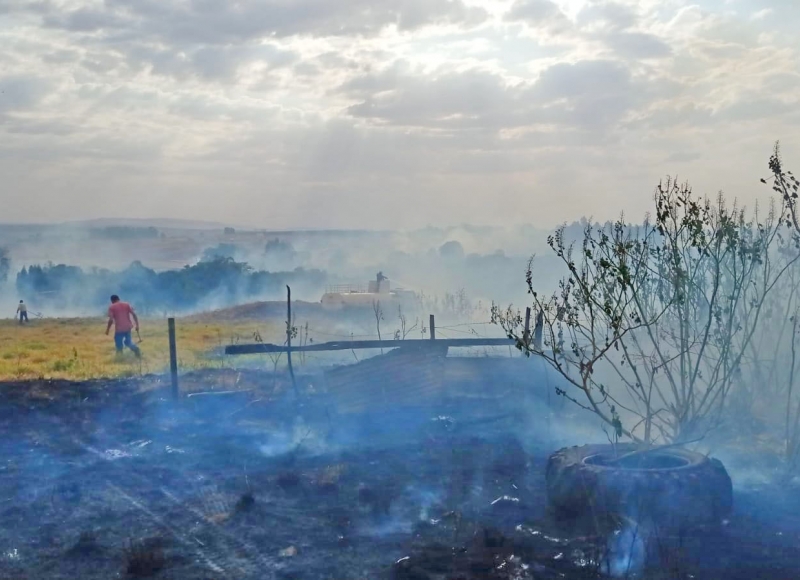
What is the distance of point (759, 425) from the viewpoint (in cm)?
1162

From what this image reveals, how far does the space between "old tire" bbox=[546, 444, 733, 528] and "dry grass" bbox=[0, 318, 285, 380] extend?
12.3m

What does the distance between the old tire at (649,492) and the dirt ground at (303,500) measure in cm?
26

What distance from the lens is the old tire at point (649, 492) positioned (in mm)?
7695

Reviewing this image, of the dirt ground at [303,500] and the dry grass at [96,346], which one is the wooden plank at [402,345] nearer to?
the dirt ground at [303,500]

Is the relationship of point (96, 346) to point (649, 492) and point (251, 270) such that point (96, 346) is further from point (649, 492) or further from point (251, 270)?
point (251, 270)

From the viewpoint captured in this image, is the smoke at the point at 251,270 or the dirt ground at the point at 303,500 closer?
the dirt ground at the point at 303,500

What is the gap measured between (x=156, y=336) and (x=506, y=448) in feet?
61.7

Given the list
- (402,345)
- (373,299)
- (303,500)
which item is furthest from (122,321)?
(373,299)

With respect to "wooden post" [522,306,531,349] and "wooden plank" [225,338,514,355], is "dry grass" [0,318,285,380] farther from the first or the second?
"wooden post" [522,306,531,349]

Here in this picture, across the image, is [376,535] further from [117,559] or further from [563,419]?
[563,419]

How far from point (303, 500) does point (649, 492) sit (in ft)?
12.6

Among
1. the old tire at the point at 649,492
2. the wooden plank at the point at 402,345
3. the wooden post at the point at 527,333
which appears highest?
the wooden post at the point at 527,333

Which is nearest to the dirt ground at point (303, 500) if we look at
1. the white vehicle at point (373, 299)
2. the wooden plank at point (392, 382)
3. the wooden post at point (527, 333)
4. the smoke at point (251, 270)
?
the wooden plank at point (392, 382)

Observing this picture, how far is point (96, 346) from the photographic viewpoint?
82.3 feet
